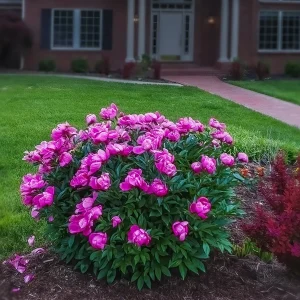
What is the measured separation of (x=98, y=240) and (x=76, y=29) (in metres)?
22.6

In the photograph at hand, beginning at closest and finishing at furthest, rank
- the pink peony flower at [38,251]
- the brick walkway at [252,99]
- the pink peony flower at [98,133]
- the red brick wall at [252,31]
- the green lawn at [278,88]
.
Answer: the pink peony flower at [98,133]
the pink peony flower at [38,251]
the brick walkway at [252,99]
the green lawn at [278,88]
the red brick wall at [252,31]

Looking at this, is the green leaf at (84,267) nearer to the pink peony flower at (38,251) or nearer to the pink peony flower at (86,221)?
the pink peony flower at (86,221)

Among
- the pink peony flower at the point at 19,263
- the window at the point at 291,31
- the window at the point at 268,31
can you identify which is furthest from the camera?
the window at the point at 291,31

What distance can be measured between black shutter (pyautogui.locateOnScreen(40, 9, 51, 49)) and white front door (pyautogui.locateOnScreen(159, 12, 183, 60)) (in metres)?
4.43

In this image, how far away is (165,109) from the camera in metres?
13.3

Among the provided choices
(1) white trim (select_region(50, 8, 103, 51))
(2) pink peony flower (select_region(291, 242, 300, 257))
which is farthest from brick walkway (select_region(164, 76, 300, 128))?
(2) pink peony flower (select_region(291, 242, 300, 257))

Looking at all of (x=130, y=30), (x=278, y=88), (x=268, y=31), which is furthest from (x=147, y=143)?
(x=268, y=31)

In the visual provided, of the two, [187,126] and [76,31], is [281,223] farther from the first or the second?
[76,31]

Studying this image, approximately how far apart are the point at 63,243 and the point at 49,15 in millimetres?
22123

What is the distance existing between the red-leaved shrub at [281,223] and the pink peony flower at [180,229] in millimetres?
560

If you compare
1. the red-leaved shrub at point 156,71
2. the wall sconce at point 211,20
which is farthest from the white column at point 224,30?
the red-leaved shrub at point 156,71

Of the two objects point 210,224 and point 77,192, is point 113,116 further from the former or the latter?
point 210,224

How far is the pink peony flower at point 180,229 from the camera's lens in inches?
155

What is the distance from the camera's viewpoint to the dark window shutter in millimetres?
25672
